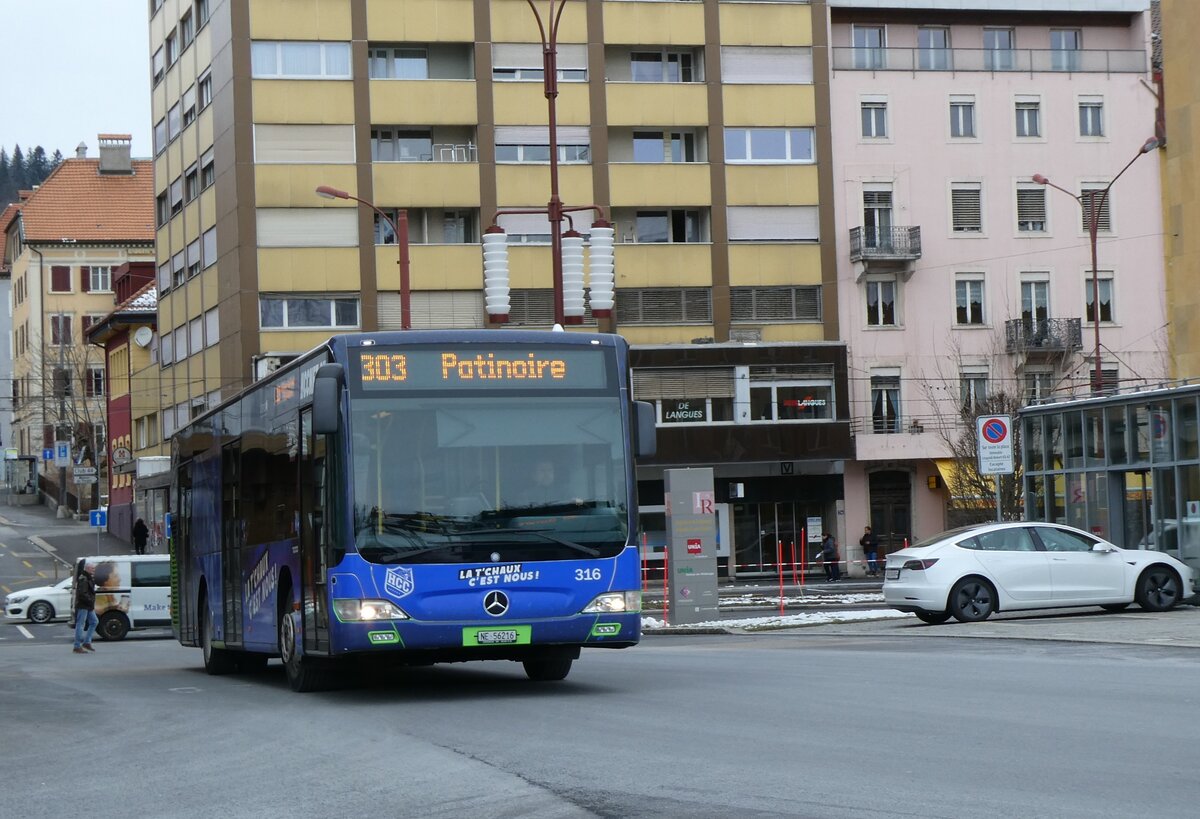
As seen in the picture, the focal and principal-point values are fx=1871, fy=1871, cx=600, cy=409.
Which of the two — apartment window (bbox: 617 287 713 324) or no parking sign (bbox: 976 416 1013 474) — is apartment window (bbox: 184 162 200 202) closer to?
apartment window (bbox: 617 287 713 324)

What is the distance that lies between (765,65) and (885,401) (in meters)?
11.3

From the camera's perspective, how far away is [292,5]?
56.9 m

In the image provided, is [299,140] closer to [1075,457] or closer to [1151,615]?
[1075,457]

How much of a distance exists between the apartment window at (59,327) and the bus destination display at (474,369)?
93.8 meters

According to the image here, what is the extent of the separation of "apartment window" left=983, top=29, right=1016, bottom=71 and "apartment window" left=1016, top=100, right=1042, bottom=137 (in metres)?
1.28

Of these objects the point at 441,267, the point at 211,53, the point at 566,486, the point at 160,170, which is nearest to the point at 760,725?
the point at 566,486

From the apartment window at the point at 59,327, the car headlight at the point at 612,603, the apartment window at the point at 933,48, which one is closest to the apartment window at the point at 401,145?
the apartment window at the point at 933,48

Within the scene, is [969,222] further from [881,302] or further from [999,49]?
[999,49]

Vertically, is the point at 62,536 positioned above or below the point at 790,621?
above

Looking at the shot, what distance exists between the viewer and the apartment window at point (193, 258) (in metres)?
62.8

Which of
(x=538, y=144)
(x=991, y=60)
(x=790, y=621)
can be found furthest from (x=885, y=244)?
(x=790, y=621)

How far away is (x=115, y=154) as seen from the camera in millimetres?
112250

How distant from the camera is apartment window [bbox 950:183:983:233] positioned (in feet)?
197

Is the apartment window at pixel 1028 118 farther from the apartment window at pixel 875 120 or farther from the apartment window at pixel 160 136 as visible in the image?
the apartment window at pixel 160 136
